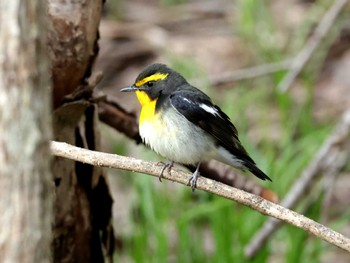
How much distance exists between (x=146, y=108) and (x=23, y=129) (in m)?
2.05

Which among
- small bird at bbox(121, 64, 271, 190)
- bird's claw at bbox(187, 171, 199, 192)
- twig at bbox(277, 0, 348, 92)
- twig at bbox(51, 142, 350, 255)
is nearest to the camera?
twig at bbox(51, 142, 350, 255)

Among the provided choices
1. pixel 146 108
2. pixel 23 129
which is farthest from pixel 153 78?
pixel 23 129

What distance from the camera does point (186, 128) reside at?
11.1 ft

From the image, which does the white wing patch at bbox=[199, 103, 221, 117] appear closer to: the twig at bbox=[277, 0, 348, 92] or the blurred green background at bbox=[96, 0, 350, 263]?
the blurred green background at bbox=[96, 0, 350, 263]

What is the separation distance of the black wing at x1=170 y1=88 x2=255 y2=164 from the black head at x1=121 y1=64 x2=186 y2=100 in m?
0.09

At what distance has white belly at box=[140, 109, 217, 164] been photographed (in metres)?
3.29

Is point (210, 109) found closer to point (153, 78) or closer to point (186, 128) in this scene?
point (186, 128)

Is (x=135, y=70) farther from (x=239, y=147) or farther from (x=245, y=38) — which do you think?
(x=239, y=147)

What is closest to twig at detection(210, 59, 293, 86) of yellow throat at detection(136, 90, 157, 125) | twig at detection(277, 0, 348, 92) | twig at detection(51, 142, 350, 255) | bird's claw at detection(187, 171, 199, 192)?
twig at detection(277, 0, 348, 92)

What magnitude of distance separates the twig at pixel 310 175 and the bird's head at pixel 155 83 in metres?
1.09

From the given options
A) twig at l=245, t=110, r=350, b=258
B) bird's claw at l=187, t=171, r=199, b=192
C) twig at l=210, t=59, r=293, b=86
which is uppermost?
twig at l=210, t=59, r=293, b=86

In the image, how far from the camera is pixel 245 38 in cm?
670

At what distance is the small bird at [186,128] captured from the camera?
3.31 m

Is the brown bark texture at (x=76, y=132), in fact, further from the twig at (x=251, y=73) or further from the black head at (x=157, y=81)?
the twig at (x=251, y=73)
